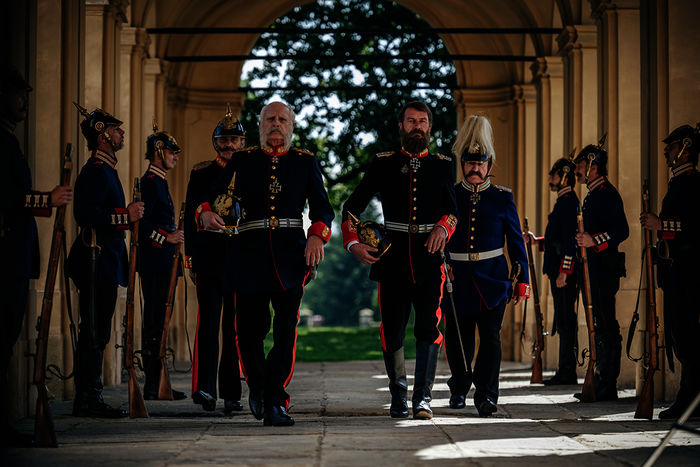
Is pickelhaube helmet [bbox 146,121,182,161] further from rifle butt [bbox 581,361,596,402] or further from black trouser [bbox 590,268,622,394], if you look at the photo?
rifle butt [bbox 581,361,596,402]

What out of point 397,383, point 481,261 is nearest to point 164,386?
point 397,383

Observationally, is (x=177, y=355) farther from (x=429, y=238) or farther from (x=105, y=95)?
(x=429, y=238)

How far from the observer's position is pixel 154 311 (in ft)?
35.3

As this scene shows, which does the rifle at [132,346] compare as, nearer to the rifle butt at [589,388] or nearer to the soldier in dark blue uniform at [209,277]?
the soldier in dark blue uniform at [209,277]

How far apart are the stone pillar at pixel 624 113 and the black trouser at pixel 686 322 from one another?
14.0 feet

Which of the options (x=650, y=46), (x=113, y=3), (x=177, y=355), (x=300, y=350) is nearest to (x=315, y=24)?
(x=300, y=350)

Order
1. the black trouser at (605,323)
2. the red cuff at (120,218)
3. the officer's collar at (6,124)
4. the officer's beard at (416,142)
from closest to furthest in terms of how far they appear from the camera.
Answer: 1. the officer's collar at (6,124)
2. the officer's beard at (416,142)
3. the red cuff at (120,218)
4. the black trouser at (605,323)

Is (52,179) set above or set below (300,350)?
above

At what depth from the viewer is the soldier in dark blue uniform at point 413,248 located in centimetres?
815

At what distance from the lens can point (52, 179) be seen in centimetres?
1073

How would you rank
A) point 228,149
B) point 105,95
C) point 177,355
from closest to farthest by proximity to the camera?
point 228,149 < point 105,95 < point 177,355

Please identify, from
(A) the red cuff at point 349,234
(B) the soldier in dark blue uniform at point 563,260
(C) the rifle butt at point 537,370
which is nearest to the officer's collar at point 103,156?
(A) the red cuff at point 349,234

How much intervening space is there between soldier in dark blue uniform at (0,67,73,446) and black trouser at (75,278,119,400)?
4.76ft

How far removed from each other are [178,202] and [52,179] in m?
9.50
